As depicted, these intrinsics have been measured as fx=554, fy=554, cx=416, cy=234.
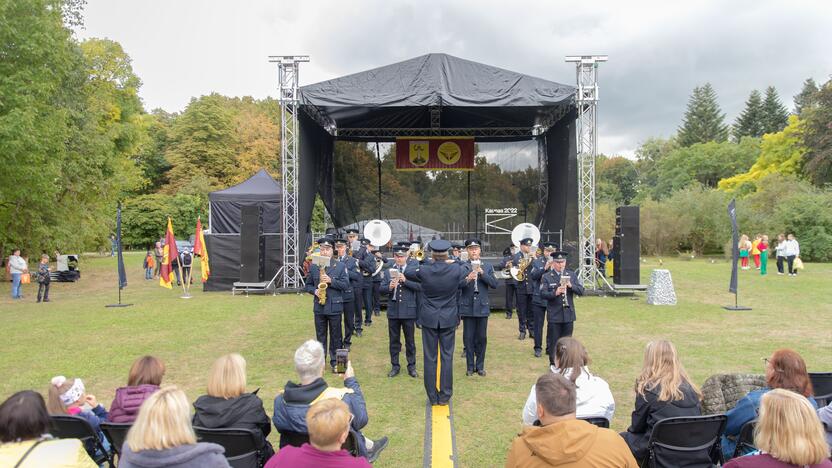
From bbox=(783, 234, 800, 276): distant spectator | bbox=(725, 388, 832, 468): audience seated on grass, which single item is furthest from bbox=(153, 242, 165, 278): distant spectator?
bbox=(783, 234, 800, 276): distant spectator

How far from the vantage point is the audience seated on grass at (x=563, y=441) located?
2303 millimetres

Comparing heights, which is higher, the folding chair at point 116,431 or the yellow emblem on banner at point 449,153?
the yellow emblem on banner at point 449,153

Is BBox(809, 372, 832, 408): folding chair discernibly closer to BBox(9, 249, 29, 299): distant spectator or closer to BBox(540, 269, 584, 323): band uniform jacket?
BBox(540, 269, 584, 323): band uniform jacket

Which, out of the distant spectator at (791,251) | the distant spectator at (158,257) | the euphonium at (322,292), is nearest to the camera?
the euphonium at (322,292)

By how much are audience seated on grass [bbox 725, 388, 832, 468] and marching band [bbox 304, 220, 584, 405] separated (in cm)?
360

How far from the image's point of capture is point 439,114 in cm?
1753

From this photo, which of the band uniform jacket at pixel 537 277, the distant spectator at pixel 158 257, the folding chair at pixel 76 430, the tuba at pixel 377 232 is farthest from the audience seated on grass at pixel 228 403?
the distant spectator at pixel 158 257

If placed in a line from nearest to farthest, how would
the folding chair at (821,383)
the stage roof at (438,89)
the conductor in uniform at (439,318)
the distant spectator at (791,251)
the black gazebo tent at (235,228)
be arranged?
the folding chair at (821,383) → the conductor in uniform at (439,318) → the stage roof at (438,89) → the black gazebo tent at (235,228) → the distant spectator at (791,251)

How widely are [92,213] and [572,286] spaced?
2267 centimetres

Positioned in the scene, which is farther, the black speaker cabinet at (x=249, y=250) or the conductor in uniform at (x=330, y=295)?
the black speaker cabinet at (x=249, y=250)

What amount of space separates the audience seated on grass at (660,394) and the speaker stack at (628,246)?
1169 centimetres

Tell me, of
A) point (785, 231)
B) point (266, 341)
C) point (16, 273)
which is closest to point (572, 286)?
point (266, 341)

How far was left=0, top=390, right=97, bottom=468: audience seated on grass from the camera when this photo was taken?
2.32 metres

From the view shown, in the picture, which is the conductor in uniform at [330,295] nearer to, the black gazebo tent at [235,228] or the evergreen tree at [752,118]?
the black gazebo tent at [235,228]
